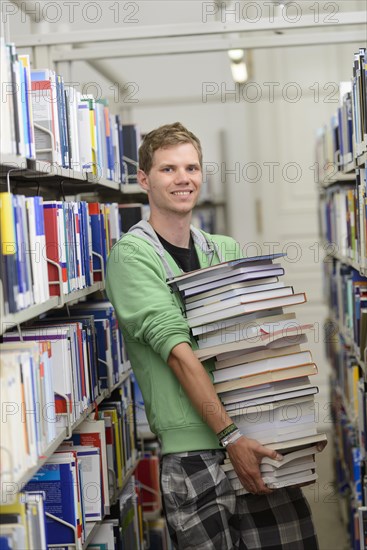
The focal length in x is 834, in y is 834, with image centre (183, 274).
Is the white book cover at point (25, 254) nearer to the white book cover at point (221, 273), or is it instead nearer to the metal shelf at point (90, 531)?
the white book cover at point (221, 273)

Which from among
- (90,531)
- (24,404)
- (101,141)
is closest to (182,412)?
(24,404)

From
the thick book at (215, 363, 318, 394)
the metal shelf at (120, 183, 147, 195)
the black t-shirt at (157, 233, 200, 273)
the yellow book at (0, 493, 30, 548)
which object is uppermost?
the metal shelf at (120, 183, 147, 195)

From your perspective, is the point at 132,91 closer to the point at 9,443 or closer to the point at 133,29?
the point at 133,29

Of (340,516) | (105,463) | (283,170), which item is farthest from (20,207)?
(283,170)

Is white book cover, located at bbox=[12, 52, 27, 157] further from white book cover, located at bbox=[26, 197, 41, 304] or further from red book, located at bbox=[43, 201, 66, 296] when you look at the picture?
red book, located at bbox=[43, 201, 66, 296]

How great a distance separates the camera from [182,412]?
2363 millimetres

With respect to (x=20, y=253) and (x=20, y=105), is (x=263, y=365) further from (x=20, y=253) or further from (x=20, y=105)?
(x=20, y=105)

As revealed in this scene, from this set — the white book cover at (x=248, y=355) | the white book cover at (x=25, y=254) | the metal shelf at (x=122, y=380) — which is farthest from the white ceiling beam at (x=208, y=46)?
the white book cover at (x=25, y=254)

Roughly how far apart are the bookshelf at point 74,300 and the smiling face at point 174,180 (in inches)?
11.5

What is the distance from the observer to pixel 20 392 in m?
1.91

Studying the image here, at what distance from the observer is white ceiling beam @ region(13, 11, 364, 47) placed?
3.85 meters

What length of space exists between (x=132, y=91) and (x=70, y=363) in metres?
4.86

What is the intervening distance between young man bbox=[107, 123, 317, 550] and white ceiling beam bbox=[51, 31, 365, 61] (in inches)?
65.3

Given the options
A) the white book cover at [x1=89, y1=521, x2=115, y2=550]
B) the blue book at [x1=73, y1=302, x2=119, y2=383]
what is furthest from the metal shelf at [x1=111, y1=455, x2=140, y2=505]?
the blue book at [x1=73, y1=302, x2=119, y2=383]
